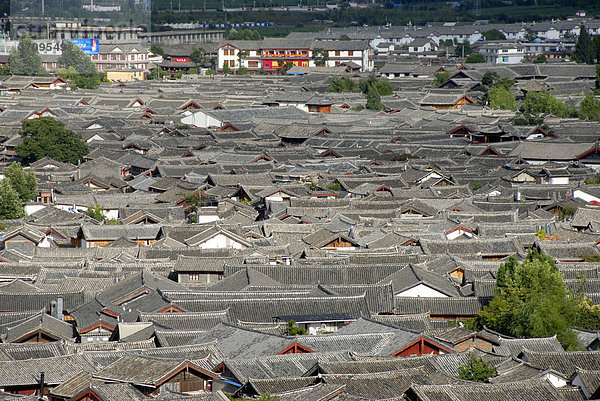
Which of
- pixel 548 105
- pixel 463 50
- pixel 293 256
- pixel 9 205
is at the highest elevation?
pixel 463 50

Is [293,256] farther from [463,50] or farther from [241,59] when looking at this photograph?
[463,50]

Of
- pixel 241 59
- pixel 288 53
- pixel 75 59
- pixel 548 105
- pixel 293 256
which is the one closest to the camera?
pixel 293 256

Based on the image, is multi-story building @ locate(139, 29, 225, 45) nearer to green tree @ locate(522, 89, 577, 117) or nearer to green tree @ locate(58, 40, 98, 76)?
green tree @ locate(58, 40, 98, 76)

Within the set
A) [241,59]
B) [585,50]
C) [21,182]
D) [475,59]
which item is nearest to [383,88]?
[475,59]

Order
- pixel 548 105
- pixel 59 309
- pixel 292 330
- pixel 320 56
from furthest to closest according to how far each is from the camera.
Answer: pixel 320 56 → pixel 548 105 → pixel 59 309 → pixel 292 330

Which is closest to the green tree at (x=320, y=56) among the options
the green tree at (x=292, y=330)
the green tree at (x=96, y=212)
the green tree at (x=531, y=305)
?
the green tree at (x=96, y=212)

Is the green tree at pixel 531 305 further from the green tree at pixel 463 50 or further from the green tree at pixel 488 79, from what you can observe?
the green tree at pixel 463 50
